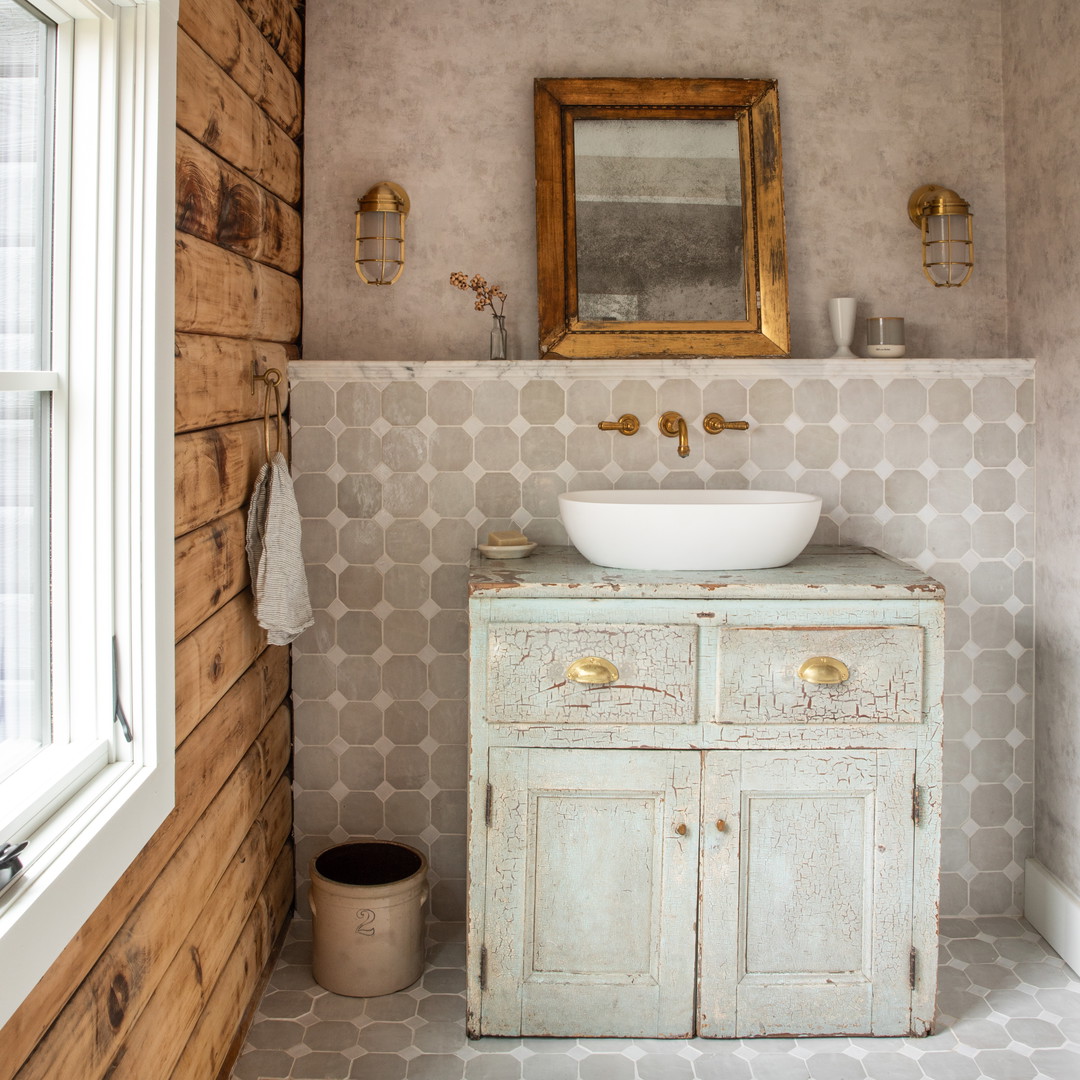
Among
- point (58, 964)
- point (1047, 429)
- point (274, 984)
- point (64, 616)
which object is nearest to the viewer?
point (58, 964)

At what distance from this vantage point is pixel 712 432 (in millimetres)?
2564

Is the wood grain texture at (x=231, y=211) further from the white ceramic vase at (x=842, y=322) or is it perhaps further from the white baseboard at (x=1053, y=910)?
the white baseboard at (x=1053, y=910)

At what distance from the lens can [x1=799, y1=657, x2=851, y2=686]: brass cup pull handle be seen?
2.02m

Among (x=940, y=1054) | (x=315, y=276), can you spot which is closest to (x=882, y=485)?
(x=940, y=1054)

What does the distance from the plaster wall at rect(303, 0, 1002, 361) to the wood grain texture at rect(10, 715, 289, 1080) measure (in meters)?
1.17

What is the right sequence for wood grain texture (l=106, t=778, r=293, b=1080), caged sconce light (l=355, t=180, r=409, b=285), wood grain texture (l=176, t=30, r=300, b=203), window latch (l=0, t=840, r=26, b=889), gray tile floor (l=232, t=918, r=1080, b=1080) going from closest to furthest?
window latch (l=0, t=840, r=26, b=889), wood grain texture (l=106, t=778, r=293, b=1080), wood grain texture (l=176, t=30, r=300, b=203), gray tile floor (l=232, t=918, r=1080, b=1080), caged sconce light (l=355, t=180, r=409, b=285)

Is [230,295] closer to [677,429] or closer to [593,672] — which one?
[593,672]

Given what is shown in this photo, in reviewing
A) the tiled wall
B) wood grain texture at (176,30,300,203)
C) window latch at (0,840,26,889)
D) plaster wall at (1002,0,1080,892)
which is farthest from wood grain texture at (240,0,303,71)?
plaster wall at (1002,0,1080,892)

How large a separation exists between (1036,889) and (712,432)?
137cm

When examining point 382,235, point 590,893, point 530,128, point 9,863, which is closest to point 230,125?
point 382,235

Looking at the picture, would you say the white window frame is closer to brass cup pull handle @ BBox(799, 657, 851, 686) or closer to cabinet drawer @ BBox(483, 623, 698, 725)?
cabinet drawer @ BBox(483, 623, 698, 725)

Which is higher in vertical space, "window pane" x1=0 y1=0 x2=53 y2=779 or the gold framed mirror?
the gold framed mirror

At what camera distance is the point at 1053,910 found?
2498 millimetres

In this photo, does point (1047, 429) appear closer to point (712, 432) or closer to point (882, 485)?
point (882, 485)
